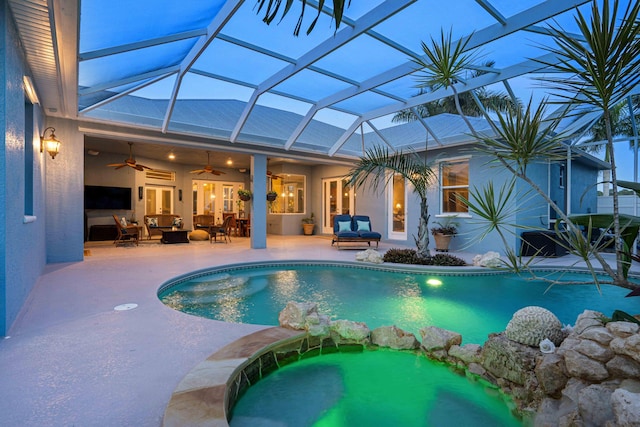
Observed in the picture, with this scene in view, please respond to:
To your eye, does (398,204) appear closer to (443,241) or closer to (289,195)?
(443,241)

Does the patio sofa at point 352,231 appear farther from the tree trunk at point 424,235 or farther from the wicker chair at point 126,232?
the wicker chair at point 126,232

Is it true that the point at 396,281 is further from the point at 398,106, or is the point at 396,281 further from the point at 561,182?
the point at 561,182

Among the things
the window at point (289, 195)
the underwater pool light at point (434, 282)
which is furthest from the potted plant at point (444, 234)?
the window at point (289, 195)

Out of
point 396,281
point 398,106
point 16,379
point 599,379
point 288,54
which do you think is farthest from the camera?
point 398,106

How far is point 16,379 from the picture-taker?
7.32 ft

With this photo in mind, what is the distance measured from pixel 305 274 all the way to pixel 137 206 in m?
8.87

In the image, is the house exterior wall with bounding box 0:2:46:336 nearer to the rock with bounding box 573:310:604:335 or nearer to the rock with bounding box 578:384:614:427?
the rock with bounding box 578:384:614:427

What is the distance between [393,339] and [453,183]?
24.5 feet

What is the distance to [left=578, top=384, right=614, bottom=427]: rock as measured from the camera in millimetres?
1872

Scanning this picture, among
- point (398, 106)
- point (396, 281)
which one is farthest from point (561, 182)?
point (396, 281)

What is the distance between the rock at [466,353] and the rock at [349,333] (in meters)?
0.80

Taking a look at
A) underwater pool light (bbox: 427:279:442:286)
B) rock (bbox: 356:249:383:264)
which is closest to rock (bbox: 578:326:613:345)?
underwater pool light (bbox: 427:279:442:286)

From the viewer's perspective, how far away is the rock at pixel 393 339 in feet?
10.8

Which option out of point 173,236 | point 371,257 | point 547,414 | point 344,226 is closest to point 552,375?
point 547,414
